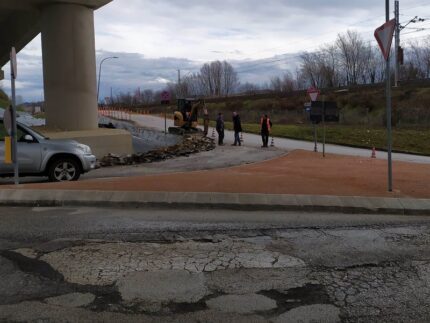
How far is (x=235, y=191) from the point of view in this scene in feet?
34.6

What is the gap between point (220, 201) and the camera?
30.8 feet

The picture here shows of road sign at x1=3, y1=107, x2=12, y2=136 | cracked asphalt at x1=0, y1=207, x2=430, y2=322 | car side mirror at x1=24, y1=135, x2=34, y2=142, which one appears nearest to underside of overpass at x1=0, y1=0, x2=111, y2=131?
car side mirror at x1=24, y1=135, x2=34, y2=142

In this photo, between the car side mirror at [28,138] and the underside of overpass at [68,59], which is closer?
the car side mirror at [28,138]

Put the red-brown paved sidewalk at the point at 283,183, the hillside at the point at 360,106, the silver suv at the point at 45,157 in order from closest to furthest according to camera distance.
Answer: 1. the red-brown paved sidewalk at the point at 283,183
2. the silver suv at the point at 45,157
3. the hillside at the point at 360,106

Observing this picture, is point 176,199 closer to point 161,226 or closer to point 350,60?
point 161,226

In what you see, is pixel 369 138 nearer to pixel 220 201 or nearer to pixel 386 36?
pixel 386 36

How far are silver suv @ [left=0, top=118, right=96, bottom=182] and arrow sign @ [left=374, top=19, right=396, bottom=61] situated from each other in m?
7.70

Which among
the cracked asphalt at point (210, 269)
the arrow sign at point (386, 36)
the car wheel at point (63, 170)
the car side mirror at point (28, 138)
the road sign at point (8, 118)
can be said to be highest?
the arrow sign at point (386, 36)

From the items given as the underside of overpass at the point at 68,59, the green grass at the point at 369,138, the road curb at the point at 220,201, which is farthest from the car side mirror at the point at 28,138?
the green grass at the point at 369,138

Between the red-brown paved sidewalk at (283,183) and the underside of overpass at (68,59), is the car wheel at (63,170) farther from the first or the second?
the underside of overpass at (68,59)

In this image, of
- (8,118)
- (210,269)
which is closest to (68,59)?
(8,118)

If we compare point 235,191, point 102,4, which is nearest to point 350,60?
point 102,4

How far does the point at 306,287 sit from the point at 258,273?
587 mm

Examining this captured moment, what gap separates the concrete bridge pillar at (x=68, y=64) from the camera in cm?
2191
